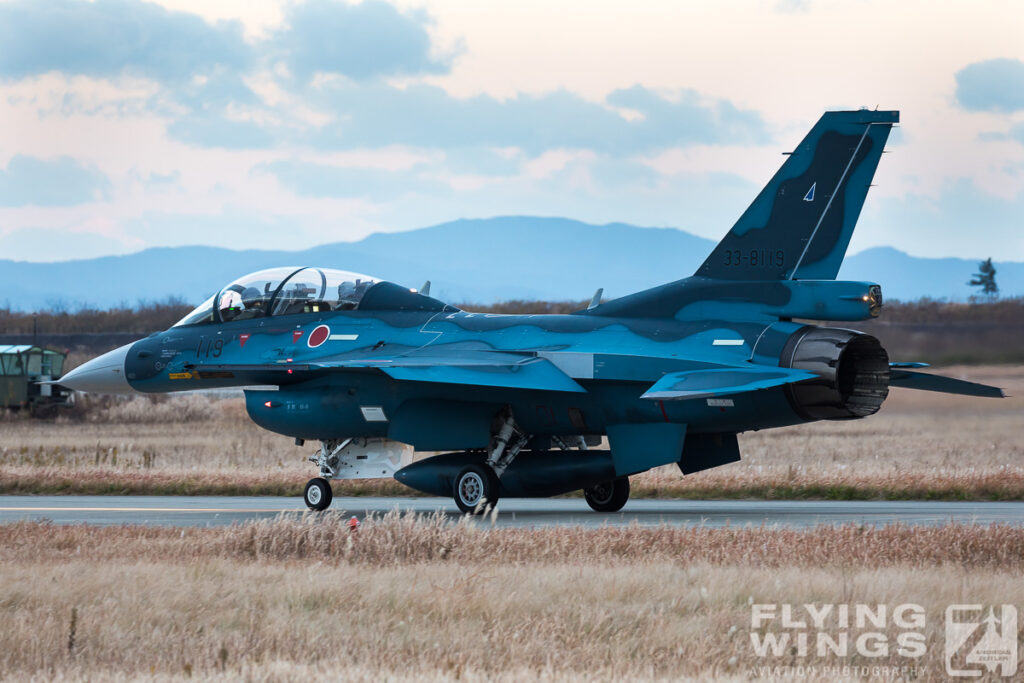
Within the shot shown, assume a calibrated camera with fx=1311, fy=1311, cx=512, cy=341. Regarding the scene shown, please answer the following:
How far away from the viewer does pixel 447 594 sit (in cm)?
931

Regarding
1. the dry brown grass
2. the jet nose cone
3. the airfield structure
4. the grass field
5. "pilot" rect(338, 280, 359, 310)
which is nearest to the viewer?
the dry brown grass

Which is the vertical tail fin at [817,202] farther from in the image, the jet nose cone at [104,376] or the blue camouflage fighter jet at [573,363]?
the jet nose cone at [104,376]

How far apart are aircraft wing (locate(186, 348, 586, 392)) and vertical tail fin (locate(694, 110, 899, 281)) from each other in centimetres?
269

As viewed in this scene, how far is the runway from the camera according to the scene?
1606 centimetres

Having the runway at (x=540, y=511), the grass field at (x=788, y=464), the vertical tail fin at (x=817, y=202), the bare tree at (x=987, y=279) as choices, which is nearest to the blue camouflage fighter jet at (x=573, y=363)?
the vertical tail fin at (x=817, y=202)

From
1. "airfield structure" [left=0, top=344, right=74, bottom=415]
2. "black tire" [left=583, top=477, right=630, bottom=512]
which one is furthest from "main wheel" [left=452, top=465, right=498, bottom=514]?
"airfield structure" [left=0, top=344, right=74, bottom=415]

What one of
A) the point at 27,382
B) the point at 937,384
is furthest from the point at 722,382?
the point at 27,382

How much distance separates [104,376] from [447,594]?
1206 centimetres

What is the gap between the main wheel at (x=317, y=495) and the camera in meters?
18.1

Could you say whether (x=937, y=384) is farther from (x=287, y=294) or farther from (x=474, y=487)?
(x=287, y=294)

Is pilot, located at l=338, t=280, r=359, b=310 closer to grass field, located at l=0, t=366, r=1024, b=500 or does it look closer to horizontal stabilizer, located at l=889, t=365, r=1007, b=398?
grass field, located at l=0, t=366, r=1024, b=500

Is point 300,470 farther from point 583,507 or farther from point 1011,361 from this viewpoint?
point 1011,361

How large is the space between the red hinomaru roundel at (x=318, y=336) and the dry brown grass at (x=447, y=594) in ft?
17.4

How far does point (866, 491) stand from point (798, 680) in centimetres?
1354
